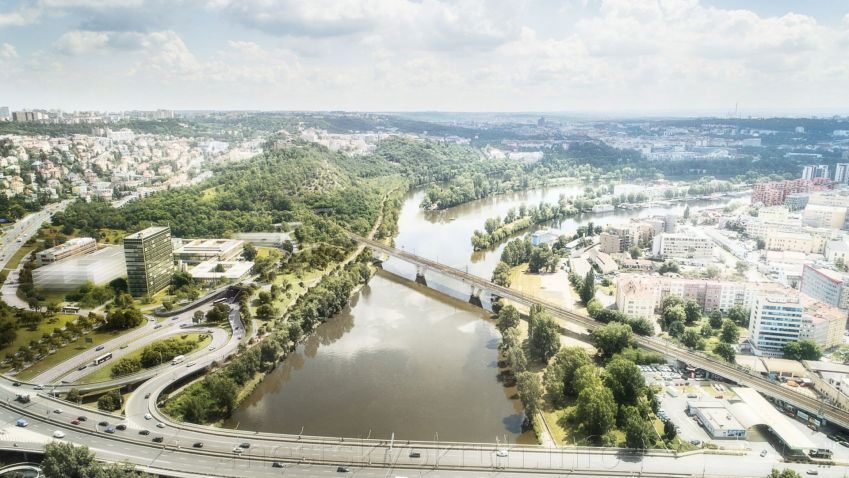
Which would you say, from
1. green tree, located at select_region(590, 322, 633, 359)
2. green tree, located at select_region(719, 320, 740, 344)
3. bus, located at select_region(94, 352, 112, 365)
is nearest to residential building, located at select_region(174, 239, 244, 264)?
bus, located at select_region(94, 352, 112, 365)

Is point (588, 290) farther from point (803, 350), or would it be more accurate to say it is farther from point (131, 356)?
point (131, 356)

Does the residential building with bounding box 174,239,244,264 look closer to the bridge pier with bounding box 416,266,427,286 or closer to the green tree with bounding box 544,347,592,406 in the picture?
the bridge pier with bounding box 416,266,427,286

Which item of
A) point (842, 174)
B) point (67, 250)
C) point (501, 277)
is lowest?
point (501, 277)

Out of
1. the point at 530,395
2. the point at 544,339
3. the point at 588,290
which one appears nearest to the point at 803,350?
the point at 588,290

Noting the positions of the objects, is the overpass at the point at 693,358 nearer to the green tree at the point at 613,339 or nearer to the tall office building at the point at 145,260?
the green tree at the point at 613,339

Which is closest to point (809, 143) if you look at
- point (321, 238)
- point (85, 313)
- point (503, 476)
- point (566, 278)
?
point (566, 278)

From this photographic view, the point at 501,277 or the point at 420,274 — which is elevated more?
the point at 501,277
